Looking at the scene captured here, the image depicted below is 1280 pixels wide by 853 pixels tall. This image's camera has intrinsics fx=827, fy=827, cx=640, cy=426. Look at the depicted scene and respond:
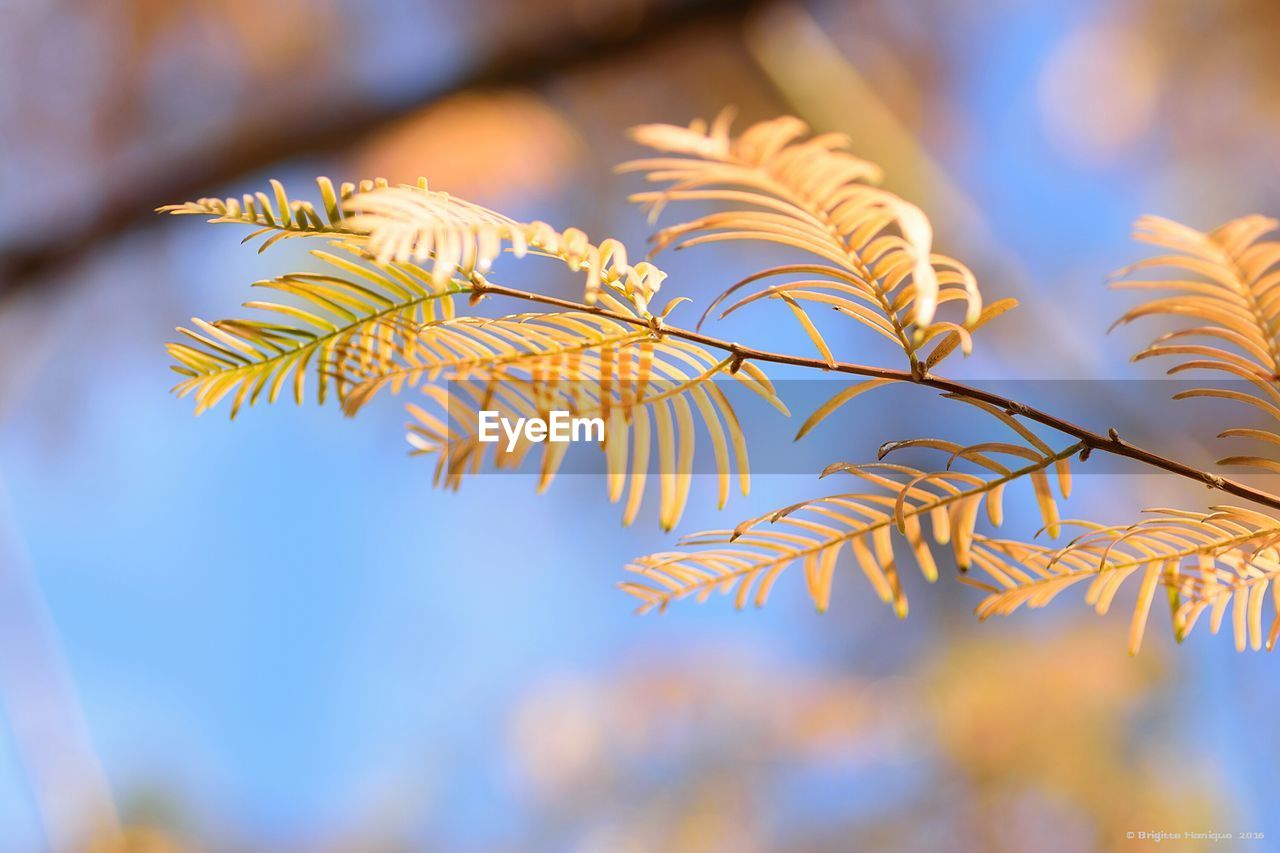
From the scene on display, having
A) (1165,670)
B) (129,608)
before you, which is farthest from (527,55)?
(1165,670)

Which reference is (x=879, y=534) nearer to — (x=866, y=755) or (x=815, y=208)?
(x=815, y=208)

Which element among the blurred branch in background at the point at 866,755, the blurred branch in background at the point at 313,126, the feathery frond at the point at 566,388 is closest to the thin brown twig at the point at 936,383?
the feathery frond at the point at 566,388

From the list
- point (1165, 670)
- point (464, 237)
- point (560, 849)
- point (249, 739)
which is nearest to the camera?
point (464, 237)

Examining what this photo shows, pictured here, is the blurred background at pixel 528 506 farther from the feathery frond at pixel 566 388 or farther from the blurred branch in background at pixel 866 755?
the feathery frond at pixel 566 388

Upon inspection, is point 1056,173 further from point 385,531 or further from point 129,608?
point 129,608

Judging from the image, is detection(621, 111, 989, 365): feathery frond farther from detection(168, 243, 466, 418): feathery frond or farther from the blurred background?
the blurred background

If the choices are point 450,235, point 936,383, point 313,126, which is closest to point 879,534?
point 936,383

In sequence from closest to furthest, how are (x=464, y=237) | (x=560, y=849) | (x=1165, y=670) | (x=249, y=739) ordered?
(x=464, y=237), (x=1165, y=670), (x=560, y=849), (x=249, y=739)
